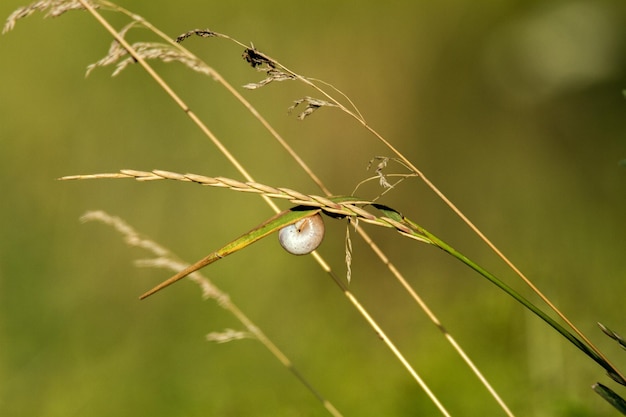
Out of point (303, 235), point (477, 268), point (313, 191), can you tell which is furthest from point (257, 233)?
point (313, 191)

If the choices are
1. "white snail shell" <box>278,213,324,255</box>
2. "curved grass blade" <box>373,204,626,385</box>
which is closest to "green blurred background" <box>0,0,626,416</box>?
"curved grass blade" <box>373,204,626,385</box>

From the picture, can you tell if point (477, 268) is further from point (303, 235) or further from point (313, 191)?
point (313, 191)

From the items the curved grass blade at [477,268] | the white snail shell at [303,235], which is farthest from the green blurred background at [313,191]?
the white snail shell at [303,235]

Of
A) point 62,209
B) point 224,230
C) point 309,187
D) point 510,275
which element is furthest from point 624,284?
point 62,209

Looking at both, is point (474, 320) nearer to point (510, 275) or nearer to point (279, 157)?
point (510, 275)

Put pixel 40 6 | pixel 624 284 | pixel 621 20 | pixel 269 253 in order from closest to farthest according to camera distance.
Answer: pixel 40 6 < pixel 624 284 < pixel 269 253 < pixel 621 20
